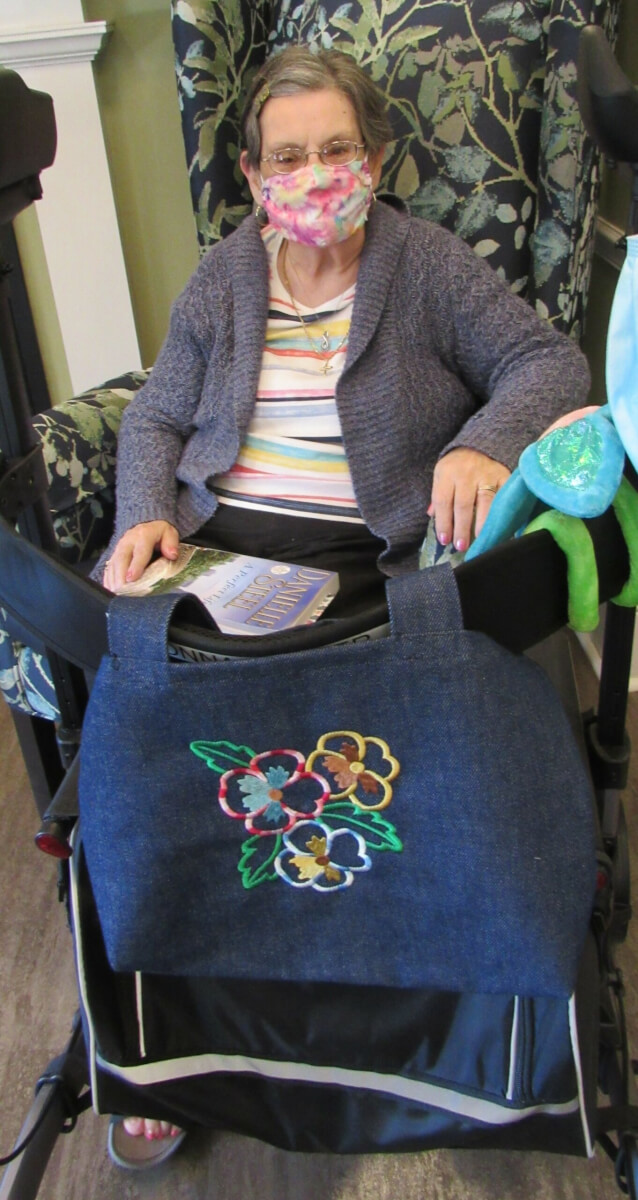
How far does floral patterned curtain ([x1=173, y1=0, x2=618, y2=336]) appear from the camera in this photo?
Answer: 4.03ft

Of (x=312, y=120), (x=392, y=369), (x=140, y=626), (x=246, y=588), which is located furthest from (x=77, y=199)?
(x=140, y=626)

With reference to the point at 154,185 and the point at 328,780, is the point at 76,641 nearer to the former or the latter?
the point at 328,780

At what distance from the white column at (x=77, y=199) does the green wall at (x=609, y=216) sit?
969mm

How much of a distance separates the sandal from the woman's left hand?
2.41ft

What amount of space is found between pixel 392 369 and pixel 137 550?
39 centimetres

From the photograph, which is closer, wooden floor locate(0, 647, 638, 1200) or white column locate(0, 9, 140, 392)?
wooden floor locate(0, 647, 638, 1200)

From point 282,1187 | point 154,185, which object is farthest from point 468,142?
point 282,1187

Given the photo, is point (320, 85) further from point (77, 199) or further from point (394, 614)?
point (77, 199)

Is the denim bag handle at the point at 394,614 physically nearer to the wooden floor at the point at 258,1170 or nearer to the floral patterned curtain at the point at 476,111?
the wooden floor at the point at 258,1170

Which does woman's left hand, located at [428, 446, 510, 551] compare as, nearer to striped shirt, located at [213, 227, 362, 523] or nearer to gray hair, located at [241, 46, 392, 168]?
striped shirt, located at [213, 227, 362, 523]

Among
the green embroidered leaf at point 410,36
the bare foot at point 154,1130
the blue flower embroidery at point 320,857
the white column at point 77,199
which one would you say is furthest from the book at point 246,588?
the white column at point 77,199

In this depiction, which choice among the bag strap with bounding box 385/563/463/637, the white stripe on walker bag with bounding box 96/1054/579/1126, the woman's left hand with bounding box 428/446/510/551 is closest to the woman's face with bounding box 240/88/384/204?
the woman's left hand with bounding box 428/446/510/551

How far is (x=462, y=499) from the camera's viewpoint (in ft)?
3.11

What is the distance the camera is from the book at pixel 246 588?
0.88m
